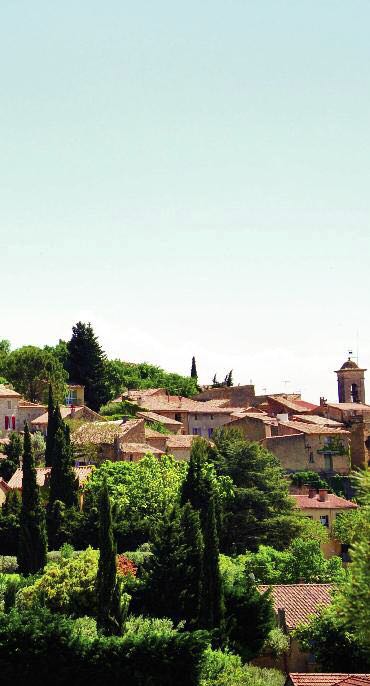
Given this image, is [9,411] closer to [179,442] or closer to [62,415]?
[62,415]

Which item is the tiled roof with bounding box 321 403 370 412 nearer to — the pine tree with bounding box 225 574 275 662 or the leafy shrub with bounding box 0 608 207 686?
the pine tree with bounding box 225 574 275 662

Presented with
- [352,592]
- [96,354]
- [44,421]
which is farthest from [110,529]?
[96,354]

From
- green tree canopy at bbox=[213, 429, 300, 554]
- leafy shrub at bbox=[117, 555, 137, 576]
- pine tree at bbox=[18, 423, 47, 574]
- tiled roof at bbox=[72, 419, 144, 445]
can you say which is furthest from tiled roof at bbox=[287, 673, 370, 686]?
tiled roof at bbox=[72, 419, 144, 445]

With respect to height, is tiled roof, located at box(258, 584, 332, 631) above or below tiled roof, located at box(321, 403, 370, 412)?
below

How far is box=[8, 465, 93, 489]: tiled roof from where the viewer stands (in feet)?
211

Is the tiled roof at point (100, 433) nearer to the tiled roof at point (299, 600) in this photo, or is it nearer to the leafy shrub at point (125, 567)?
the leafy shrub at point (125, 567)

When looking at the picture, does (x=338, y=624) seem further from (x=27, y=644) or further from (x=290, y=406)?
(x=290, y=406)

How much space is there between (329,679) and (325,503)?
35.2 metres

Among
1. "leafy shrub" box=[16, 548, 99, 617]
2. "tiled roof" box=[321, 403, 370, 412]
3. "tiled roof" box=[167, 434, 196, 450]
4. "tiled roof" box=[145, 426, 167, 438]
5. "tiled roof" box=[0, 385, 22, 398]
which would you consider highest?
"tiled roof" box=[0, 385, 22, 398]

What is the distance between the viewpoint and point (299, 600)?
151 ft

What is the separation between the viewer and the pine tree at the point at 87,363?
103m

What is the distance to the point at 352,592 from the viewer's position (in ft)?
81.6

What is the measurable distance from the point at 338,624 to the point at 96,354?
69841 millimetres

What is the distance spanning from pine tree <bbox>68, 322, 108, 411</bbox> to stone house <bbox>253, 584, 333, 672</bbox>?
5656 centimetres
